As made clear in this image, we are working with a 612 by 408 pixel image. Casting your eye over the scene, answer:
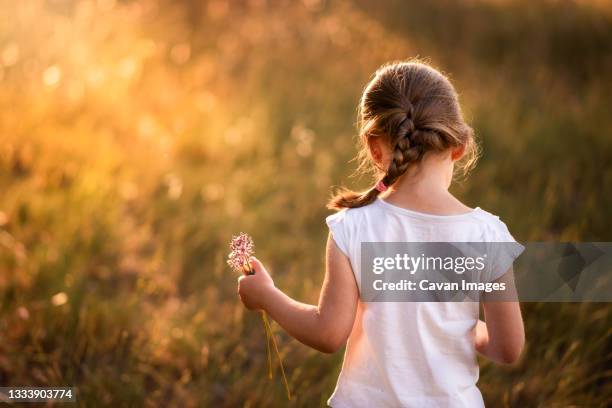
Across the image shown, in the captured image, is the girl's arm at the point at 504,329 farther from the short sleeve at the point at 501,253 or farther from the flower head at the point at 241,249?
the flower head at the point at 241,249

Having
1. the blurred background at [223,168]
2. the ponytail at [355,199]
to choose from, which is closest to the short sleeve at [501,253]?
the ponytail at [355,199]

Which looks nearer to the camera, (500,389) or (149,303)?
(500,389)

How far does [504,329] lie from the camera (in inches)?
63.1

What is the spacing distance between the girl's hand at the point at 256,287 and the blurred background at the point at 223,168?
0.77 m

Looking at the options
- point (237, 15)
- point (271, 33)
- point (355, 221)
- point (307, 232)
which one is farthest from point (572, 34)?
point (355, 221)

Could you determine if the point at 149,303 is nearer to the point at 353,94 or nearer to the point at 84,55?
the point at 84,55

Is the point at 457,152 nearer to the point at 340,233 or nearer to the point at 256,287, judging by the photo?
the point at 340,233

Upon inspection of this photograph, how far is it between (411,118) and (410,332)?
56 cm

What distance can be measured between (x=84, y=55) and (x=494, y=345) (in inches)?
166

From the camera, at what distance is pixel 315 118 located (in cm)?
512

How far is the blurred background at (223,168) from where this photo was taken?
8.59 feet

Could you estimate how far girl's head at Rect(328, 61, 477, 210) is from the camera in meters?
1.52

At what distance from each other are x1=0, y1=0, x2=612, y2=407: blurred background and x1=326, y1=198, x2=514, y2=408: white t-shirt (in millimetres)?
814

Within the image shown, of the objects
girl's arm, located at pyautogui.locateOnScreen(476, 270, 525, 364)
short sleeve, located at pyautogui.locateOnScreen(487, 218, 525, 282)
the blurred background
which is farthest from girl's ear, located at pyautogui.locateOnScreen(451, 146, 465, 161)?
the blurred background
